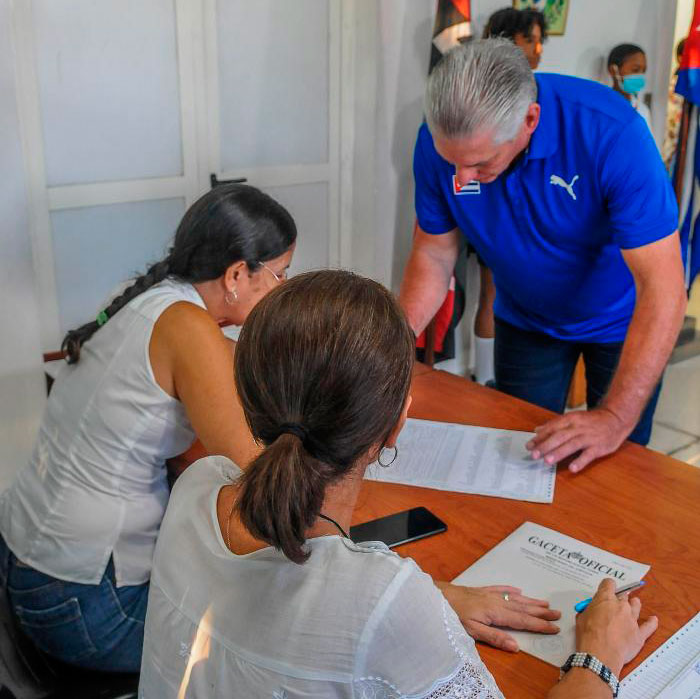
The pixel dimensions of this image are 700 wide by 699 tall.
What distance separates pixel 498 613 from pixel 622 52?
351 cm

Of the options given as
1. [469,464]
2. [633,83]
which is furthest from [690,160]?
[469,464]

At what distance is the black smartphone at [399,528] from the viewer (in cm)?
131

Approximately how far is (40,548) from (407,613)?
2.84ft

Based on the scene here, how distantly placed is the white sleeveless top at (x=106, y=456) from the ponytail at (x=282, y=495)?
0.61 m

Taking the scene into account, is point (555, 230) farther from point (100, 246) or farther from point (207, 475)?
point (100, 246)

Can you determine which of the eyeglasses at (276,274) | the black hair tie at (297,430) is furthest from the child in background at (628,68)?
the black hair tie at (297,430)

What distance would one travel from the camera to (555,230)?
1.86 meters

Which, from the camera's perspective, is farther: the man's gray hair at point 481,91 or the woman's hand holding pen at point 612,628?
the man's gray hair at point 481,91

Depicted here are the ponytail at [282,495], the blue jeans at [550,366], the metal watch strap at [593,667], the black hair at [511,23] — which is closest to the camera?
the ponytail at [282,495]

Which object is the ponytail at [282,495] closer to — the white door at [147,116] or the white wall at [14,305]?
the white wall at [14,305]

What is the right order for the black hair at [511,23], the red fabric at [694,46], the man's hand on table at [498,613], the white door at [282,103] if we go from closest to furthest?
1. the man's hand on table at [498,613]
2. the white door at [282,103]
3. the black hair at [511,23]
4. the red fabric at [694,46]

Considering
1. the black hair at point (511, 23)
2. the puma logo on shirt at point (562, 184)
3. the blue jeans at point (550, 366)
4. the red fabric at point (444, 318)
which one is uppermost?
the black hair at point (511, 23)

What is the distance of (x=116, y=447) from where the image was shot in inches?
55.4

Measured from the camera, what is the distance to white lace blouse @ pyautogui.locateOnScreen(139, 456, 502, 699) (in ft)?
2.60
